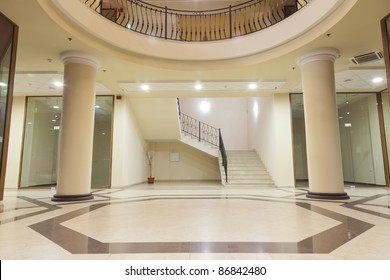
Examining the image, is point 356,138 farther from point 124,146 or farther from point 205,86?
point 124,146

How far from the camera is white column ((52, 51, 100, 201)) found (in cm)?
518

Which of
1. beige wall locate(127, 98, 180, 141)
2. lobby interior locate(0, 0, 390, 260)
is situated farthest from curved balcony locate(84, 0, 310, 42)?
beige wall locate(127, 98, 180, 141)

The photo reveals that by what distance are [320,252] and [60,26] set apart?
516 centimetres

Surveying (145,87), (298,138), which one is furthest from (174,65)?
(298,138)

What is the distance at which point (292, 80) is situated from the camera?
7.40 m

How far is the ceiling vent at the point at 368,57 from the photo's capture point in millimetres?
5547

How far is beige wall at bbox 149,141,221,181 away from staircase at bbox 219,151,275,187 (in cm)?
164

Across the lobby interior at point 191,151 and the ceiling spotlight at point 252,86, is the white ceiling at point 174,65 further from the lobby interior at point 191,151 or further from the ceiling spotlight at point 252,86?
the ceiling spotlight at point 252,86

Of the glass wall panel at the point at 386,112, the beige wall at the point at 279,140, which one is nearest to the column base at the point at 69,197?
Result: the beige wall at the point at 279,140

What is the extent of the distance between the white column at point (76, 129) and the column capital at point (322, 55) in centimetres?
495

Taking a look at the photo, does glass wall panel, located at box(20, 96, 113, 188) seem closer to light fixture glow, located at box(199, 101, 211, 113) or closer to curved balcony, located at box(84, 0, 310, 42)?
curved balcony, located at box(84, 0, 310, 42)

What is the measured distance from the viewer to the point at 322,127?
211 inches
